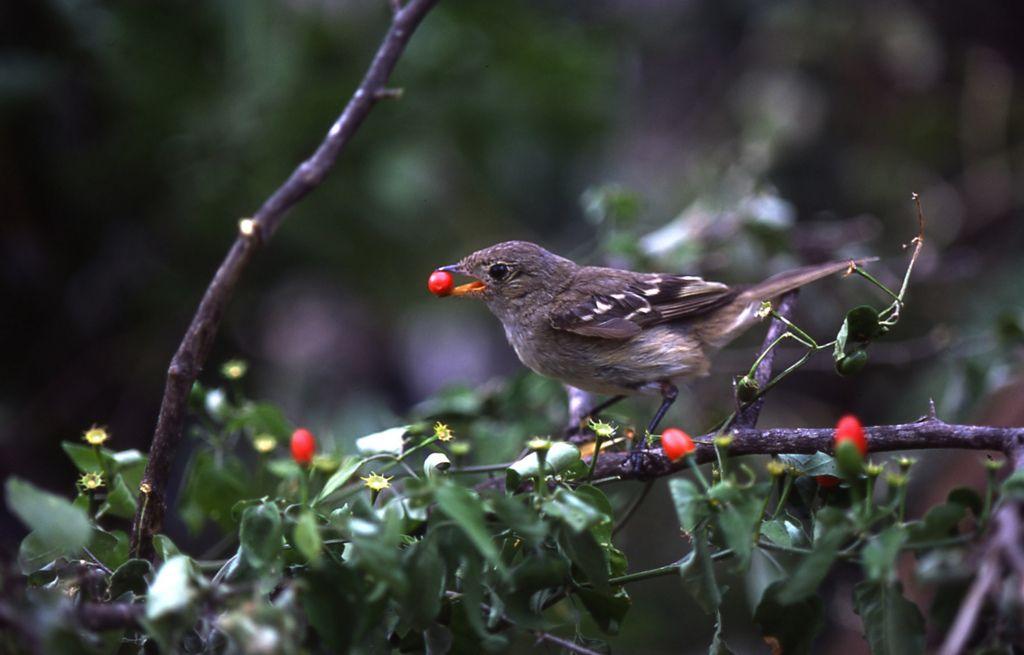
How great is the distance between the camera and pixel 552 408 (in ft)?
13.9

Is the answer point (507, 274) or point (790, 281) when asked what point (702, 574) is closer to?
point (790, 281)

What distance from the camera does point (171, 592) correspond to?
5.49 feet

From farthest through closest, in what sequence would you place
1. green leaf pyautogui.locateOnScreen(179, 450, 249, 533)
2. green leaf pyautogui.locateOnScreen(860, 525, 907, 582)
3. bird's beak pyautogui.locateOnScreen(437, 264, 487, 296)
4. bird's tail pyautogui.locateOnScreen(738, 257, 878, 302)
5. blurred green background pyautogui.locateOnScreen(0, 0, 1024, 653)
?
blurred green background pyautogui.locateOnScreen(0, 0, 1024, 653)
bird's beak pyautogui.locateOnScreen(437, 264, 487, 296)
bird's tail pyautogui.locateOnScreen(738, 257, 878, 302)
green leaf pyautogui.locateOnScreen(179, 450, 249, 533)
green leaf pyautogui.locateOnScreen(860, 525, 907, 582)

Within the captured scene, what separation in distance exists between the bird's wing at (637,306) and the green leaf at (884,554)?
2.10 m

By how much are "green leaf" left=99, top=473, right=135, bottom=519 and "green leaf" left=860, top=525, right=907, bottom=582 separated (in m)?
1.76

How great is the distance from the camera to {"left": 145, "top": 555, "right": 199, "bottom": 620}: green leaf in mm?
1646

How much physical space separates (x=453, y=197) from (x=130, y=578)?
420 centimetres

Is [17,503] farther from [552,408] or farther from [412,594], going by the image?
[552,408]

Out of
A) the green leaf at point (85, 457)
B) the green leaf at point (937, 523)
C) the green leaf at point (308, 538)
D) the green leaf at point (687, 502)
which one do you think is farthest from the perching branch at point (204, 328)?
the green leaf at point (937, 523)

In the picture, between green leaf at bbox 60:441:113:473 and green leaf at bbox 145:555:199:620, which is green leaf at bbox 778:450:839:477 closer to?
green leaf at bbox 145:555:199:620

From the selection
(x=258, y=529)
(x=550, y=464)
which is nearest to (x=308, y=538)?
(x=258, y=529)

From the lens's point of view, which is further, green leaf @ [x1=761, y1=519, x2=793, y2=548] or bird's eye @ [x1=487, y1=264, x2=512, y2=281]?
bird's eye @ [x1=487, y1=264, x2=512, y2=281]

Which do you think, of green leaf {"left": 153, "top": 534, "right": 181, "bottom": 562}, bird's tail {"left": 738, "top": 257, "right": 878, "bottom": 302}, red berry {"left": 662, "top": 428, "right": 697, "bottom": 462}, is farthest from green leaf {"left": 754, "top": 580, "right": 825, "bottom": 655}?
bird's tail {"left": 738, "top": 257, "right": 878, "bottom": 302}

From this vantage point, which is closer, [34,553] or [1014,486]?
[1014,486]
